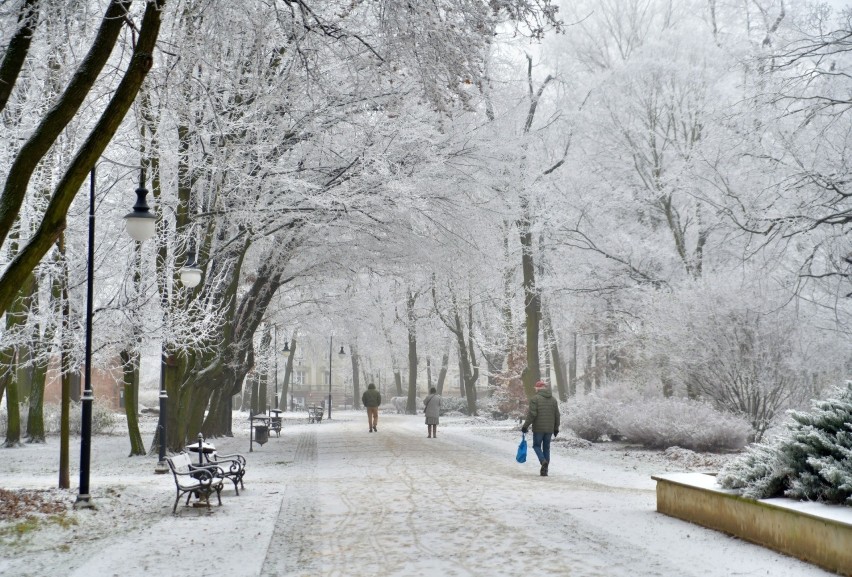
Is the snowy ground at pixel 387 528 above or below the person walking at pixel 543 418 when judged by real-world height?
below

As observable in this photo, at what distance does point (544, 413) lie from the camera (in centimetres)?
1620

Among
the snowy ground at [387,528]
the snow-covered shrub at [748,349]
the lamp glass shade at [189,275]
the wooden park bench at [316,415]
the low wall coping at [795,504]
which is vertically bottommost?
the wooden park bench at [316,415]

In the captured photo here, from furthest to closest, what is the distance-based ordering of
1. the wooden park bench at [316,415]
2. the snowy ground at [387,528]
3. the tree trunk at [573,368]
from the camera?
the tree trunk at [573,368]
the wooden park bench at [316,415]
the snowy ground at [387,528]

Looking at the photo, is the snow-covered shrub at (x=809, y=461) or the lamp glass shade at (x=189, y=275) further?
the lamp glass shade at (x=189, y=275)

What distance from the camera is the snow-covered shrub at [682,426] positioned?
18.9 m

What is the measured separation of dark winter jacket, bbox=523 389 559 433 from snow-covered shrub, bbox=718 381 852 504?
23.0 ft

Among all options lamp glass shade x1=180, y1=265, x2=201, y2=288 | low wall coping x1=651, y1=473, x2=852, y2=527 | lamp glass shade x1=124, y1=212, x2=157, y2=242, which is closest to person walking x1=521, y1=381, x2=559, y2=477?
low wall coping x1=651, y1=473, x2=852, y2=527

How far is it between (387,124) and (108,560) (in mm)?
11907

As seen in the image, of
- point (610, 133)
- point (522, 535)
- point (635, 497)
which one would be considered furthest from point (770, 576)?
point (610, 133)

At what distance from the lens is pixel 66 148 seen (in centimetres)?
1708

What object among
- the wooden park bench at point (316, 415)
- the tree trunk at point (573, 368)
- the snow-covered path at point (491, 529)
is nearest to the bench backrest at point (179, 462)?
the snow-covered path at point (491, 529)

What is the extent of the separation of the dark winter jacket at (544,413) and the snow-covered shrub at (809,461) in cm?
702

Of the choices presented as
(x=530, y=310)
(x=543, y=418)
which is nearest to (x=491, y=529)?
(x=543, y=418)

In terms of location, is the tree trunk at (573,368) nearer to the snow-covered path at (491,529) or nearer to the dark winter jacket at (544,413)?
the dark winter jacket at (544,413)
